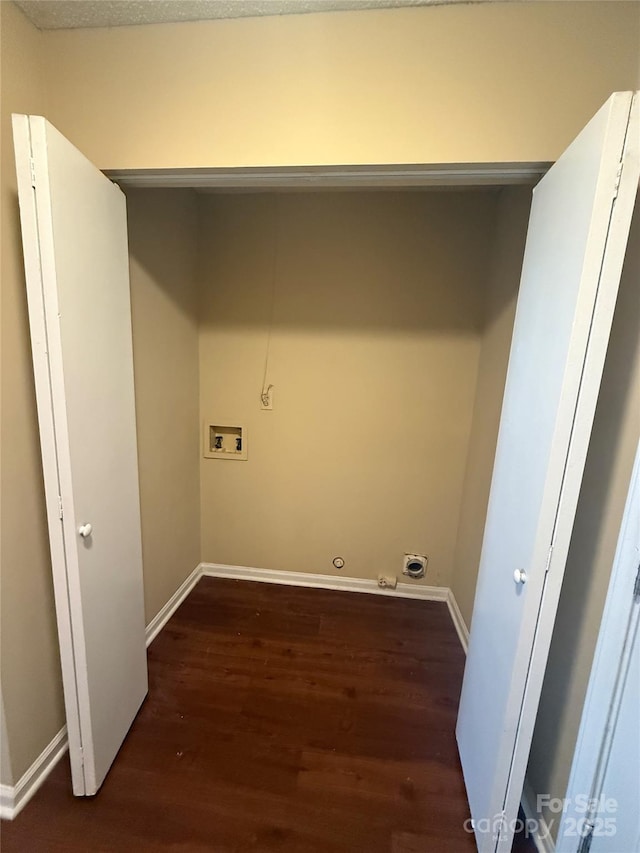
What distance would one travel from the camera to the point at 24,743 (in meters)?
1.34

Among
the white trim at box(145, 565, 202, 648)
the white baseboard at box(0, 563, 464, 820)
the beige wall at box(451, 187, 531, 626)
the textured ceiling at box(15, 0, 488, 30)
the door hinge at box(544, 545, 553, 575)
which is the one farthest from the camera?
the white baseboard at box(0, 563, 464, 820)

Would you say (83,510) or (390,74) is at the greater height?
(390,74)

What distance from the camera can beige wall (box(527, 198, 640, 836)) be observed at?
1.02 m

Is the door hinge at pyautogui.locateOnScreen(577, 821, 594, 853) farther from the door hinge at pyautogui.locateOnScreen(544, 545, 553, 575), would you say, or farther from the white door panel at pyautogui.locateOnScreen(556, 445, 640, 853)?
the door hinge at pyautogui.locateOnScreen(544, 545, 553, 575)

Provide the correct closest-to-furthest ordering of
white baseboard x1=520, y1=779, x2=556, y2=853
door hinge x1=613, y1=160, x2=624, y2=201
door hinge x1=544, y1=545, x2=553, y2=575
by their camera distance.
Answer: door hinge x1=613, y1=160, x2=624, y2=201
door hinge x1=544, y1=545, x2=553, y2=575
white baseboard x1=520, y1=779, x2=556, y2=853

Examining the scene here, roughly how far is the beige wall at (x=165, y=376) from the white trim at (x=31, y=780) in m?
0.64

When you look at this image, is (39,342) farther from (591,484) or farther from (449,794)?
(449,794)

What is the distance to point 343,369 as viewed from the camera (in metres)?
2.39


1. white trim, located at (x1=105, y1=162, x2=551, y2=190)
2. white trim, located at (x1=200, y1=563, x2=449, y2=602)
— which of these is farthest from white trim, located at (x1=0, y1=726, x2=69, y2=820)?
white trim, located at (x1=105, y1=162, x2=551, y2=190)

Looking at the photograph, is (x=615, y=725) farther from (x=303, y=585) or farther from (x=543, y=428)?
(x=303, y=585)

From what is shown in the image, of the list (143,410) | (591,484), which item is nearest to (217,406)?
(143,410)

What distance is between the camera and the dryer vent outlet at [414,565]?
100 inches

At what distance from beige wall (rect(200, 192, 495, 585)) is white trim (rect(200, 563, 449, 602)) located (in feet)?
0.20

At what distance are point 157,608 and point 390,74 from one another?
2.53 meters
